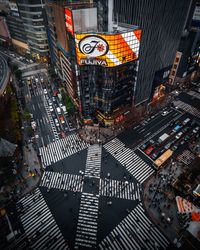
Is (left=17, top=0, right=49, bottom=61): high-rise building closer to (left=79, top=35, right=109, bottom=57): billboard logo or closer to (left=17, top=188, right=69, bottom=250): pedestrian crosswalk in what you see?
(left=79, top=35, right=109, bottom=57): billboard logo

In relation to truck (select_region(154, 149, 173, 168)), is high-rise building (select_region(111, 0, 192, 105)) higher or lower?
higher

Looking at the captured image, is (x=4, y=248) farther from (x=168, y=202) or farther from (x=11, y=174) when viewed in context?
(x=168, y=202)

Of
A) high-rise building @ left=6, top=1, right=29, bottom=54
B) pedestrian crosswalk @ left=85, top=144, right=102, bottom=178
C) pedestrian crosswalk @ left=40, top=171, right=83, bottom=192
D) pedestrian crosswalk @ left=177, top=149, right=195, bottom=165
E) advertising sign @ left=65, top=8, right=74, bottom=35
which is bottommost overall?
pedestrian crosswalk @ left=40, top=171, right=83, bottom=192

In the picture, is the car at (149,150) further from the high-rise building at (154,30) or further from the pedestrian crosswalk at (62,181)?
the pedestrian crosswalk at (62,181)

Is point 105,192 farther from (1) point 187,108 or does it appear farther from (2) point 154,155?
(1) point 187,108

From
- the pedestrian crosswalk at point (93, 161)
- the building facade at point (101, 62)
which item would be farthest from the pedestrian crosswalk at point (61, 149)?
the building facade at point (101, 62)

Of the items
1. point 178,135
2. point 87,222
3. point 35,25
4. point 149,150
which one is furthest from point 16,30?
point 87,222

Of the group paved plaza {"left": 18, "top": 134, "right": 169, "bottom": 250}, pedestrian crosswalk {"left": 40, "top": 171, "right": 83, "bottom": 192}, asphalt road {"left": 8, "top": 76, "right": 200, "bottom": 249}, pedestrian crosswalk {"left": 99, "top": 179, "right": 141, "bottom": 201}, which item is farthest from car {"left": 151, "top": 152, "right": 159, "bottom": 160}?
pedestrian crosswalk {"left": 40, "top": 171, "right": 83, "bottom": 192}
